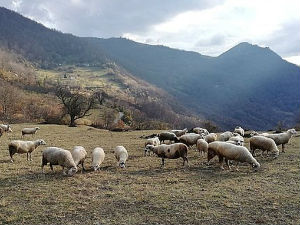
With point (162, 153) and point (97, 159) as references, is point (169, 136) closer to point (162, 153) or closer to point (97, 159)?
point (162, 153)

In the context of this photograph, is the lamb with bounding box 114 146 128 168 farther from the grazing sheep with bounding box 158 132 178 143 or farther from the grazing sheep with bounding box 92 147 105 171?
the grazing sheep with bounding box 158 132 178 143

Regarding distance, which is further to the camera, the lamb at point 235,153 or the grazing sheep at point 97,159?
the lamb at point 235,153

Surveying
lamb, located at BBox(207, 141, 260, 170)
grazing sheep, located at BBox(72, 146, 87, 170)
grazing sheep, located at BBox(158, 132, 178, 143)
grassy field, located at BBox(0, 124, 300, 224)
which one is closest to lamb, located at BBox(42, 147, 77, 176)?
grassy field, located at BBox(0, 124, 300, 224)

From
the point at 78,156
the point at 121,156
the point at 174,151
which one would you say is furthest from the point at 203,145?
the point at 78,156

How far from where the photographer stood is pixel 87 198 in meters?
15.0

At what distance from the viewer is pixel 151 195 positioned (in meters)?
15.5

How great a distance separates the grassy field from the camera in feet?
43.3

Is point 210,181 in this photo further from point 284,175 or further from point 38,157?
point 38,157

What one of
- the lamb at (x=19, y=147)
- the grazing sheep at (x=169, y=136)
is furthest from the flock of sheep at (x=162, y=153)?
the grazing sheep at (x=169, y=136)

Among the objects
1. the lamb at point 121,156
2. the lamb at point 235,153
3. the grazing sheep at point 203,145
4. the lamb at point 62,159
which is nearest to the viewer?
the lamb at point 62,159

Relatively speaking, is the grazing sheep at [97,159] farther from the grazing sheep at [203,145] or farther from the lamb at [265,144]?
the lamb at [265,144]

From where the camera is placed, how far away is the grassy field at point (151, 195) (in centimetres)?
1319

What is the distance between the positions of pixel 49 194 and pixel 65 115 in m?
69.0

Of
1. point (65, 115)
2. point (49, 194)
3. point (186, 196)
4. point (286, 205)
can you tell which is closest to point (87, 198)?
point (49, 194)
